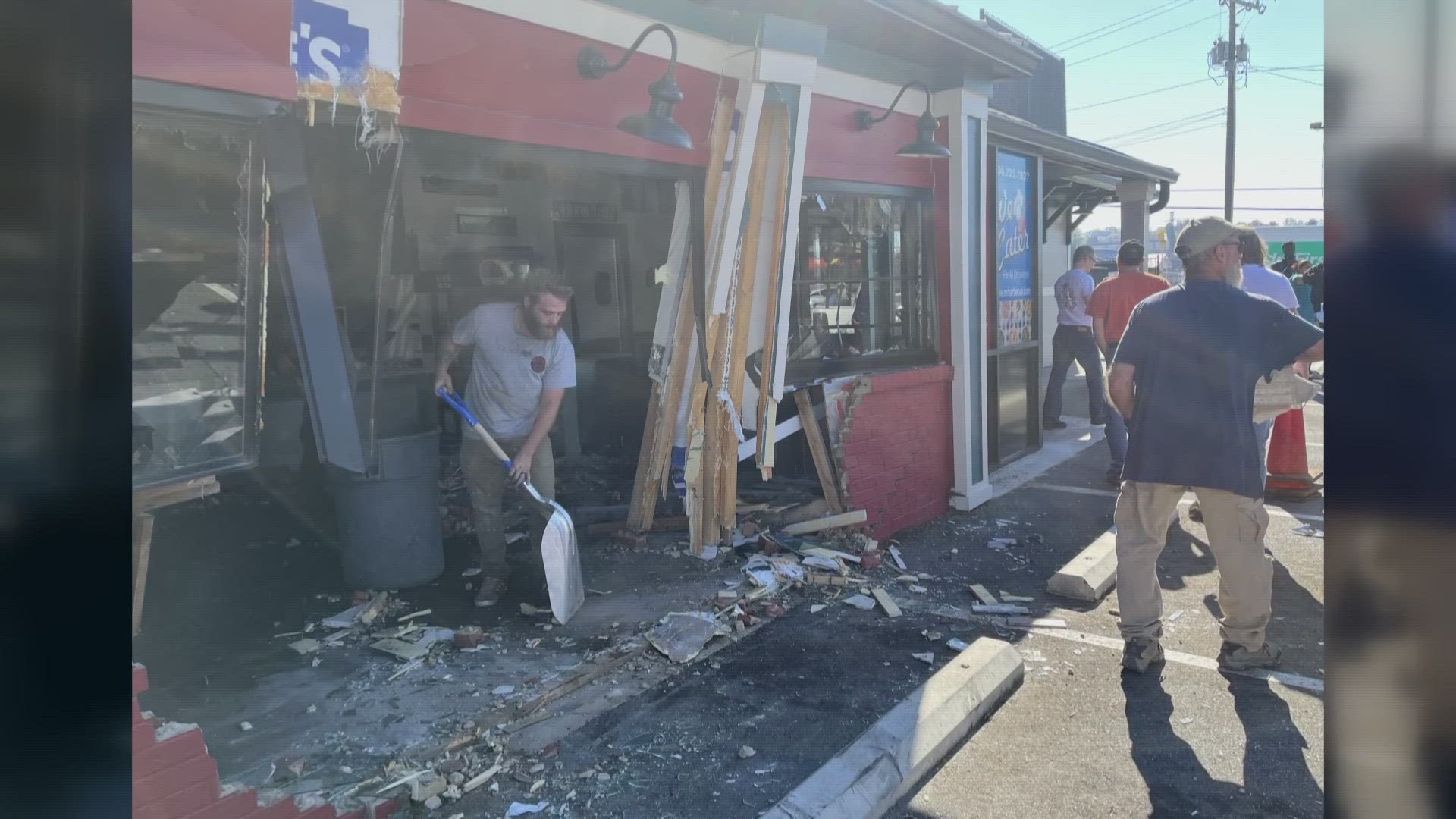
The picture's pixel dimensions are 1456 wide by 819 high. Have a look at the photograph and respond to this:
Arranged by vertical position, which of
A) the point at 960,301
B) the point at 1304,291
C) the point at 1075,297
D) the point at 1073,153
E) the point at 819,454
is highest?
the point at 1073,153

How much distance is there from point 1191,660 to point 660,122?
368 cm

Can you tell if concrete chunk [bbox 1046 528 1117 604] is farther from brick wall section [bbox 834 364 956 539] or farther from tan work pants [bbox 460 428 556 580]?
tan work pants [bbox 460 428 556 580]

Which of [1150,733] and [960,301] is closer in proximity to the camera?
[1150,733]

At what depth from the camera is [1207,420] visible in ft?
13.1

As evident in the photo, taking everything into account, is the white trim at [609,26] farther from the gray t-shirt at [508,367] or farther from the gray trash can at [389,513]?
the gray trash can at [389,513]

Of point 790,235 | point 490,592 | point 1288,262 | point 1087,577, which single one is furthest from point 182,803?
point 1288,262

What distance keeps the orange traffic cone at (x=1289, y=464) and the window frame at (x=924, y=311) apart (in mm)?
2730

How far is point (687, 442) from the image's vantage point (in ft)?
18.7

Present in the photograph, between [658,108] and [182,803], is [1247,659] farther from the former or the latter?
[182,803]

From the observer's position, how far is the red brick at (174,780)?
250cm

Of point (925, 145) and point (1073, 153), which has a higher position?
point (1073, 153)

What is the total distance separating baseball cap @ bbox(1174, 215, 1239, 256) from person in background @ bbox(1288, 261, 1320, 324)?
37.4 feet

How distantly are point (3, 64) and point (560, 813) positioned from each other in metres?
2.88

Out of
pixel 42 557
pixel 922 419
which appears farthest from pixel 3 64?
pixel 922 419
